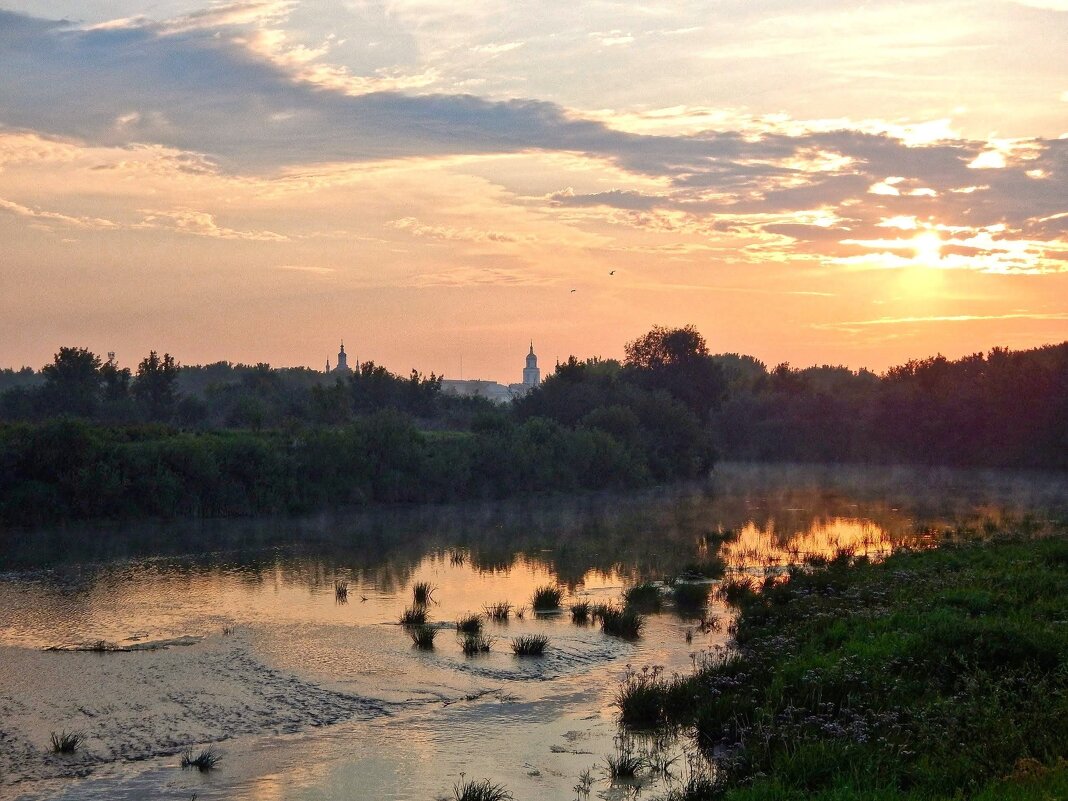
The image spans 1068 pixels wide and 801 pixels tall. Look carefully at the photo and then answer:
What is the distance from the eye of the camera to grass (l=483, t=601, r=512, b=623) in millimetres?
21612

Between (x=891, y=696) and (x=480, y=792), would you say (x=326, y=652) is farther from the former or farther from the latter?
(x=891, y=696)

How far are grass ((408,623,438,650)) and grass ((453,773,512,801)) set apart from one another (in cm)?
710

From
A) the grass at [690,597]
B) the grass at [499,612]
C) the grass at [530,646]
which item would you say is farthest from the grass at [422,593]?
the grass at [690,597]

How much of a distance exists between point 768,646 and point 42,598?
1726 centimetres

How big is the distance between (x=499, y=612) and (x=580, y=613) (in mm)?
1789

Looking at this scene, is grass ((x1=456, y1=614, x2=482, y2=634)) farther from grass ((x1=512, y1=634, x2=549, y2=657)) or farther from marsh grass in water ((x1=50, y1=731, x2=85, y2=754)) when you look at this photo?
marsh grass in water ((x1=50, y1=731, x2=85, y2=754))

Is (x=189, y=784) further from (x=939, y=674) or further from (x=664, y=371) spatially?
(x=664, y=371)

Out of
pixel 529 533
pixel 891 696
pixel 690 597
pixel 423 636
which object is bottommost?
pixel 529 533

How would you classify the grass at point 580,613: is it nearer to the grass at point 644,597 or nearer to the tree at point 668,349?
the grass at point 644,597

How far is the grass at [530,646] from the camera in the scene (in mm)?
18109

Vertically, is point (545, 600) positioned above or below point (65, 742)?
below

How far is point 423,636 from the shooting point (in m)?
19.1

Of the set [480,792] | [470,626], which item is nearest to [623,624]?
[470,626]

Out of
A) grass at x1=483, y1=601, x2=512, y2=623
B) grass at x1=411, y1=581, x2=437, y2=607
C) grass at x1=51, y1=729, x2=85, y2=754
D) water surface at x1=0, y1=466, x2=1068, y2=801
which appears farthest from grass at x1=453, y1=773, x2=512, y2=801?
grass at x1=411, y1=581, x2=437, y2=607
